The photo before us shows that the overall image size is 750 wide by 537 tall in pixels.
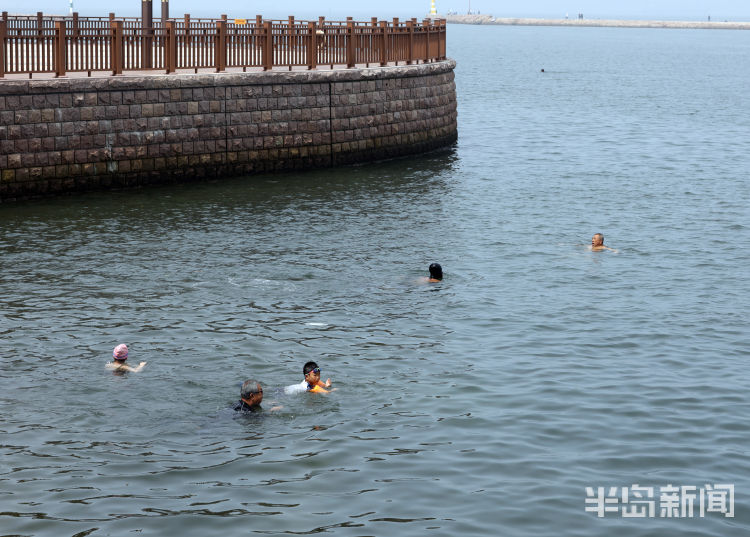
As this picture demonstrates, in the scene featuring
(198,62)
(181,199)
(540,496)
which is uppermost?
(198,62)

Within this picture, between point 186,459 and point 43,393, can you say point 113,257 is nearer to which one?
point 43,393

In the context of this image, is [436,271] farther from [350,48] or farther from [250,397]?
[350,48]

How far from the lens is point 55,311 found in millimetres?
19344

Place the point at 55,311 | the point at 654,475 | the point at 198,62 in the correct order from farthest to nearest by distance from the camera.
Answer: the point at 198,62 < the point at 55,311 < the point at 654,475

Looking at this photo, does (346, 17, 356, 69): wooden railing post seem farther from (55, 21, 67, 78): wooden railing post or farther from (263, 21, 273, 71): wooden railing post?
(55, 21, 67, 78): wooden railing post

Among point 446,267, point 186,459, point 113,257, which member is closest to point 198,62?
point 113,257

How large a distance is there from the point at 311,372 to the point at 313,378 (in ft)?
0.38

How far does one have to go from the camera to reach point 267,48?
3284 centimetres

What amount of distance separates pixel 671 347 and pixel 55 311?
10601 mm

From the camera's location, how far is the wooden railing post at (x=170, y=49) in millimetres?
30219

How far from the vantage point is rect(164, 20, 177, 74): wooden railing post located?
30219 millimetres

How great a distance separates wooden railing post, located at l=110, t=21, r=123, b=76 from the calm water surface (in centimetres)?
343

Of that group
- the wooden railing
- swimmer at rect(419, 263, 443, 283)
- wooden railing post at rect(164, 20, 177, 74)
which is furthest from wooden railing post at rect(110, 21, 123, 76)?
swimmer at rect(419, 263, 443, 283)

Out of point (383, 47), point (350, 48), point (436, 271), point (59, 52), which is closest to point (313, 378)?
point (436, 271)
